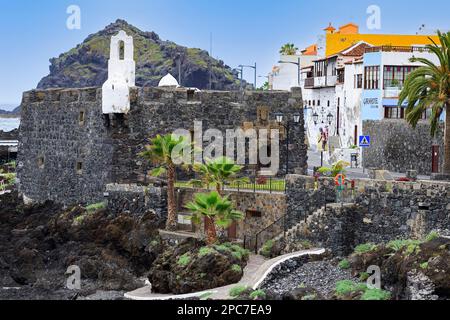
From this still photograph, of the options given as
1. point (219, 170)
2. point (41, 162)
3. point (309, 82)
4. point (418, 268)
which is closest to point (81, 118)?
point (41, 162)

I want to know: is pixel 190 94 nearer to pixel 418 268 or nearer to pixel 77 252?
pixel 77 252

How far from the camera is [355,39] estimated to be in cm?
7788

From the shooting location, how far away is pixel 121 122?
49.7m

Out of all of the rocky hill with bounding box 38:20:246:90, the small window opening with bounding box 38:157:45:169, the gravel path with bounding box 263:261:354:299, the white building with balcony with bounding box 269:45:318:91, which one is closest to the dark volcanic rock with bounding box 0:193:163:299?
the small window opening with bounding box 38:157:45:169

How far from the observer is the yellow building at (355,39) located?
72.8 meters

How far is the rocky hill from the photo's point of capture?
510 ft

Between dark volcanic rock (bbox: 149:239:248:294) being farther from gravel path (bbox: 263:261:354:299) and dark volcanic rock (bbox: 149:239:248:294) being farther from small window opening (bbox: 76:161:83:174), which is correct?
small window opening (bbox: 76:161:83:174)

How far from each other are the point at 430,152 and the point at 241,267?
18.6m

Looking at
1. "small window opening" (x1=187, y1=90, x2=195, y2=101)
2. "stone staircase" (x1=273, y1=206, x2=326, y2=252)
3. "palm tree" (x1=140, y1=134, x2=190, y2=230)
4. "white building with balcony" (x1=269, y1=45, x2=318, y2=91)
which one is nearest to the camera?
"stone staircase" (x1=273, y1=206, x2=326, y2=252)

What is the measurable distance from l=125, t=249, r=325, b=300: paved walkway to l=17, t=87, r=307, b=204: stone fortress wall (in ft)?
37.7

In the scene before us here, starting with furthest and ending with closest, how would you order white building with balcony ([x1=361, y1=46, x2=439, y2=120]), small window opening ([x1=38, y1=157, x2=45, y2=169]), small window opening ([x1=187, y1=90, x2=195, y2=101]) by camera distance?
white building with balcony ([x1=361, y1=46, x2=439, y2=120]) < small window opening ([x1=38, y1=157, x2=45, y2=169]) < small window opening ([x1=187, y1=90, x2=195, y2=101])

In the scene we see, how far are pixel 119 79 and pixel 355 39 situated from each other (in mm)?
31680

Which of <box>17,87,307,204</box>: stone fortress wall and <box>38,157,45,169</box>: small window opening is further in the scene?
<box>38,157,45,169</box>: small window opening
